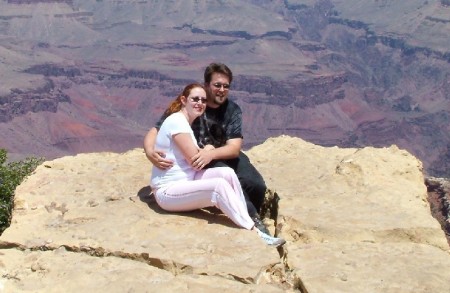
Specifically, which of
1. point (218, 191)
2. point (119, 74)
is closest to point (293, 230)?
point (218, 191)

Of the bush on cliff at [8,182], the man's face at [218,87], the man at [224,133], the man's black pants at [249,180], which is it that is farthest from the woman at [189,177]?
the bush on cliff at [8,182]

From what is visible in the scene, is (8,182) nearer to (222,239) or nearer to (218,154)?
(218,154)

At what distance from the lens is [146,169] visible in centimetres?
974

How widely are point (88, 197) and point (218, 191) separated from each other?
2.08 meters

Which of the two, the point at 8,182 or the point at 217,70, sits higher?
the point at 217,70

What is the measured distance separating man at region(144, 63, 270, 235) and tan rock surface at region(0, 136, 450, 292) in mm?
424

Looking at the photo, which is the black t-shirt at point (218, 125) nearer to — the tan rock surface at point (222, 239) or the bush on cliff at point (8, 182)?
the tan rock surface at point (222, 239)

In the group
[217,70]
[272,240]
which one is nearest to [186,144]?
[217,70]

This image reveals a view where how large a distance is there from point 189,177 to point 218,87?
3.52 feet

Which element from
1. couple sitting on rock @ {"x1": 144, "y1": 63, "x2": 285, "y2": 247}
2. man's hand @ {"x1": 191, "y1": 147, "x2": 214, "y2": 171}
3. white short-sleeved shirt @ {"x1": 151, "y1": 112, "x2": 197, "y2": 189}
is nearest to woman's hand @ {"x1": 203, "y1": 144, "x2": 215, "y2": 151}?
couple sitting on rock @ {"x1": 144, "y1": 63, "x2": 285, "y2": 247}

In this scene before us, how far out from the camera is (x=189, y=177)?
23.7ft

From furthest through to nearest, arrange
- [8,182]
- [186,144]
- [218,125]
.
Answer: [8,182]
[218,125]
[186,144]

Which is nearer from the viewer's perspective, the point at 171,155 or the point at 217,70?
the point at 171,155

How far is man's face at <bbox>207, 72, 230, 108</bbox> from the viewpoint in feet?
24.4
